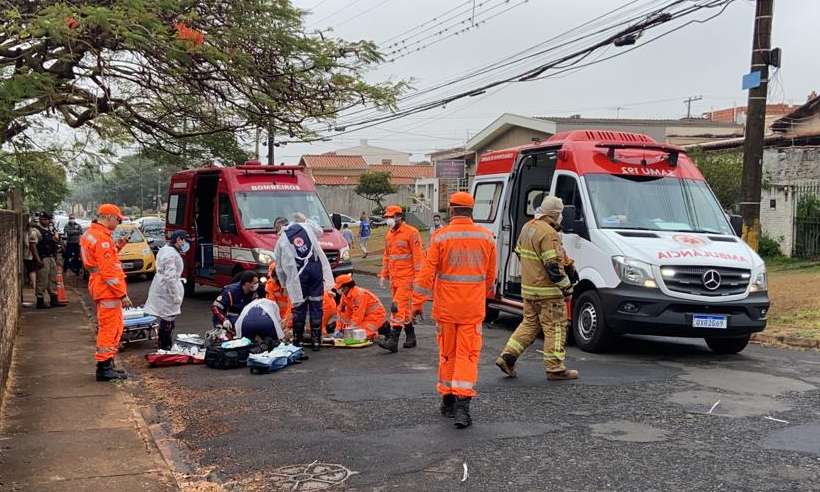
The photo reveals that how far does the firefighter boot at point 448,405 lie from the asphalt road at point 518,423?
0.24 ft

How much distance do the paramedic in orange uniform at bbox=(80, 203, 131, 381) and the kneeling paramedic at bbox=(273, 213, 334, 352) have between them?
2124 mm

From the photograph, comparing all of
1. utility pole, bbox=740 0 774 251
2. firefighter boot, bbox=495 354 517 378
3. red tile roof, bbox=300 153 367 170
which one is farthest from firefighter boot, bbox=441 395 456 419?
red tile roof, bbox=300 153 367 170

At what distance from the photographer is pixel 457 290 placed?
614cm

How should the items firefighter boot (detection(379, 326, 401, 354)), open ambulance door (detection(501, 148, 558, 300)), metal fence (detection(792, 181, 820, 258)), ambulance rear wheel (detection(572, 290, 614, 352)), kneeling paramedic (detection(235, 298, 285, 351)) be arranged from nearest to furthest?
ambulance rear wheel (detection(572, 290, 614, 352)) → kneeling paramedic (detection(235, 298, 285, 351)) → firefighter boot (detection(379, 326, 401, 354)) → open ambulance door (detection(501, 148, 558, 300)) → metal fence (detection(792, 181, 820, 258))

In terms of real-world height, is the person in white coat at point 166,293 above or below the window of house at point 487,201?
below

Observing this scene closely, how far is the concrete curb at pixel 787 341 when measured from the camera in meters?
10.1

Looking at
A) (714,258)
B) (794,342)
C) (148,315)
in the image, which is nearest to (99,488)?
(148,315)

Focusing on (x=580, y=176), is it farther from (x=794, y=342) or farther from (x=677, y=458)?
(x=677, y=458)

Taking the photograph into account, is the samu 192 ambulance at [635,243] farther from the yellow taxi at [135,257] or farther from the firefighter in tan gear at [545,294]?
the yellow taxi at [135,257]

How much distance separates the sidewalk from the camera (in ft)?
16.3

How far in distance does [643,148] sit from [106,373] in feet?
22.6

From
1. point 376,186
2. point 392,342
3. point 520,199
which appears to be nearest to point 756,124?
point 520,199

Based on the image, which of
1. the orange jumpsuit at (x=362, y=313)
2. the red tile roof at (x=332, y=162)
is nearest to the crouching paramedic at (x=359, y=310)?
the orange jumpsuit at (x=362, y=313)

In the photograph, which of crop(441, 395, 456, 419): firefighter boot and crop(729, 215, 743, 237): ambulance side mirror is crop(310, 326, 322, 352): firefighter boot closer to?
crop(441, 395, 456, 419): firefighter boot
